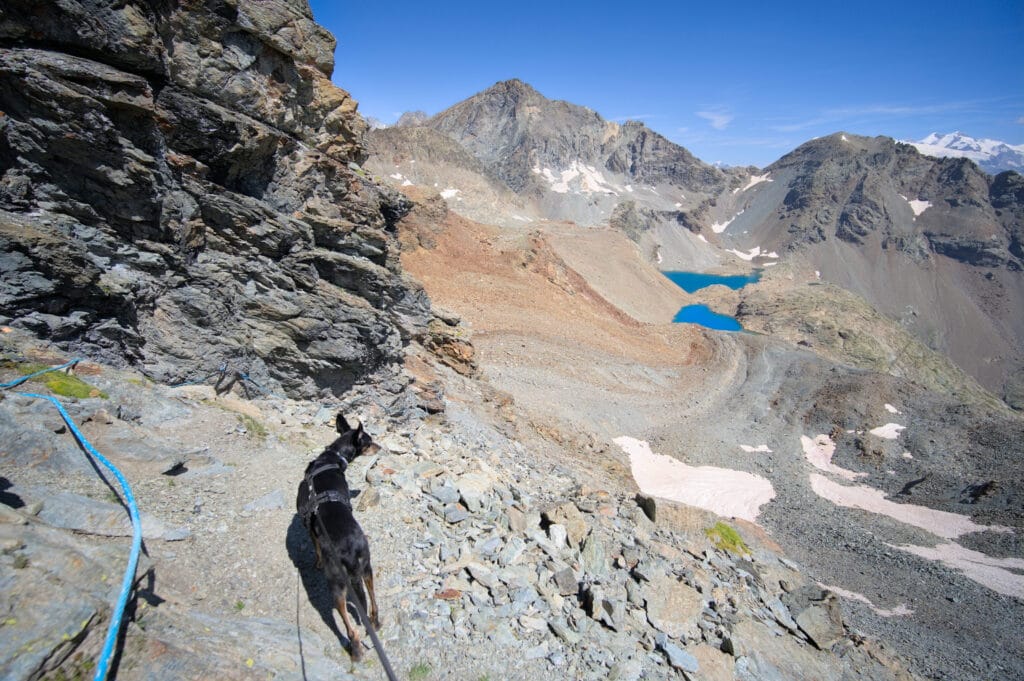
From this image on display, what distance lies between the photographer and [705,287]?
9669cm

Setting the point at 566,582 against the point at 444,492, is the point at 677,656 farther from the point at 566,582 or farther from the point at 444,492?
the point at 444,492

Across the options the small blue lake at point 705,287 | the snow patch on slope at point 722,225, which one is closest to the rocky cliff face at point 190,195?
the small blue lake at point 705,287

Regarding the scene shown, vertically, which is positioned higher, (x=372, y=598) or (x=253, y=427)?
(x=253, y=427)

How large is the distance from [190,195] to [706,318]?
69.4 metres

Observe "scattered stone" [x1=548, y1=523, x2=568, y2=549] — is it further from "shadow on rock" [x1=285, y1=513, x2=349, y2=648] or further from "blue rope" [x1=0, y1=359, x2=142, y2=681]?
"blue rope" [x1=0, y1=359, x2=142, y2=681]

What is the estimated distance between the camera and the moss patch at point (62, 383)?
572cm

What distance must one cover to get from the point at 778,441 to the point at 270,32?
97.8 ft

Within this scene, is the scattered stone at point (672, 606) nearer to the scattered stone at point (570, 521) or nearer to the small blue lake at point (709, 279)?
the scattered stone at point (570, 521)

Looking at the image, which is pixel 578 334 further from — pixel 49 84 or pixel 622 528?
pixel 49 84

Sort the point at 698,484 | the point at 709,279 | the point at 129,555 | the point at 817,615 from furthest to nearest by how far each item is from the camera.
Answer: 1. the point at 709,279
2. the point at 698,484
3. the point at 817,615
4. the point at 129,555

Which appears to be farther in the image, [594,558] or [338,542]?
[594,558]

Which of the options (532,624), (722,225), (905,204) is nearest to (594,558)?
(532,624)

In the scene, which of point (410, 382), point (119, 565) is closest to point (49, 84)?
point (119, 565)

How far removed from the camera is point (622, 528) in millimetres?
9812
